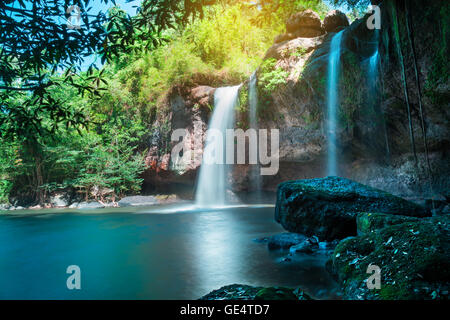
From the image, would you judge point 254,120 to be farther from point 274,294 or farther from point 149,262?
point 274,294

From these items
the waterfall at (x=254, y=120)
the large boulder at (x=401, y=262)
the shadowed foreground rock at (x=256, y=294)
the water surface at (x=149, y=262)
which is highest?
the waterfall at (x=254, y=120)

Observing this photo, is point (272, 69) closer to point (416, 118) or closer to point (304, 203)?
point (416, 118)

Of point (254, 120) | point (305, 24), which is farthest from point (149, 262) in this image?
point (305, 24)

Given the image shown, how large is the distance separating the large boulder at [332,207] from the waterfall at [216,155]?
8.35 meters

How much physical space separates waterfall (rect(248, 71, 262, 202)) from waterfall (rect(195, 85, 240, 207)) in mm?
1104

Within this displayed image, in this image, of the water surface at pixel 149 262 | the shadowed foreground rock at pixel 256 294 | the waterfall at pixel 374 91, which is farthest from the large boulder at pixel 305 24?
the shadowed foreground rock at pixel 256 294

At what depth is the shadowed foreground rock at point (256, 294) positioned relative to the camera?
2.10 m

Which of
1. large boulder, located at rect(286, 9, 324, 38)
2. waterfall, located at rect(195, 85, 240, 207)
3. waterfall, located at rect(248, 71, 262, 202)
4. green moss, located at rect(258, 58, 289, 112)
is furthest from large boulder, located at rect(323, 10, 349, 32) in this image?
waterfall, located at rect(195, 85, 240, 207)

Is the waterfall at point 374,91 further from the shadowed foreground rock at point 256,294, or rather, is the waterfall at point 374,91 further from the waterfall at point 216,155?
the shadowed foreground rock at point 256,294

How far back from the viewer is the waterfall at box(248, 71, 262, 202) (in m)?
12.3

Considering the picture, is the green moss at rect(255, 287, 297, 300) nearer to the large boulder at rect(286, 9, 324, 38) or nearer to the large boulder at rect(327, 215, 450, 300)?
the large boulder at rect(327, 215, 450, 300)

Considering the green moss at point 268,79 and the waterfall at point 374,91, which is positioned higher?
the green moss at point 268,79

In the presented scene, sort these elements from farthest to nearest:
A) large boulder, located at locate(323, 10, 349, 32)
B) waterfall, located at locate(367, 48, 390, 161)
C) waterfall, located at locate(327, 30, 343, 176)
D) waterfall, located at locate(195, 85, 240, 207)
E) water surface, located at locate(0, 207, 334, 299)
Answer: waterfall, located at locate(195, 85, 240, 207)
large boulder, located at locate(323, 10, 349, 32)
waterfall, located at locate(327, 30, 343, 176)
waterfall, located at locate(367, 48, 390, 161)
water surface, located at locate(0, 207, 334, 299)
